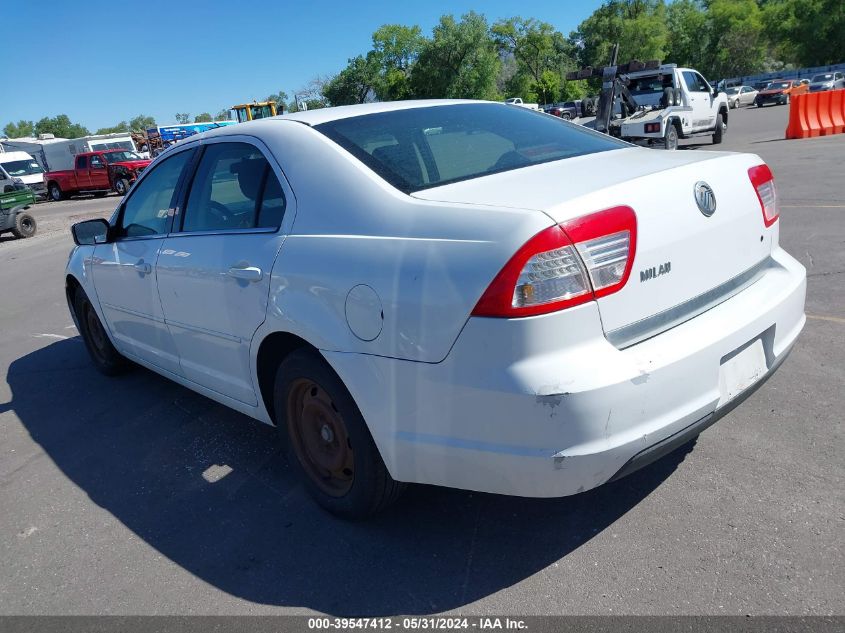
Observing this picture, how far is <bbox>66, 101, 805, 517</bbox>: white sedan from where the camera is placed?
219 cm

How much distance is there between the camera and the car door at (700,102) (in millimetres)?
17594

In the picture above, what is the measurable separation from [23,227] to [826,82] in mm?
49902

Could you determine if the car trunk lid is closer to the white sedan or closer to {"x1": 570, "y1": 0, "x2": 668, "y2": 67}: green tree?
the white sedan

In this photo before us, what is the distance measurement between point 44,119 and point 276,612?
19102 cm

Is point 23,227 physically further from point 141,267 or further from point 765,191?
point 765,191

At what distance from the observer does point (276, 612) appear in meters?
2.55

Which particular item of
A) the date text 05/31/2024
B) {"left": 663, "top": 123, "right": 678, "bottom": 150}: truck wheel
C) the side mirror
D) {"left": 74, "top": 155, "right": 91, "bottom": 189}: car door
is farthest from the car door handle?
{"left": 74, "top": 155, "right": 91, "bottom": 189}: car door

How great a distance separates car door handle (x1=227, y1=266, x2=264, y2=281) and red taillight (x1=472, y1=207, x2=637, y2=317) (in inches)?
48.4

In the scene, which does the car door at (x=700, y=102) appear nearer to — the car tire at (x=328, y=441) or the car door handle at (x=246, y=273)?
the car door handle at (x=246, y=273)

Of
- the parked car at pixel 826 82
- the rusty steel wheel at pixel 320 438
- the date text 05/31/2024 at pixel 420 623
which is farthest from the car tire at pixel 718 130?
the parked car at pixel 826 82

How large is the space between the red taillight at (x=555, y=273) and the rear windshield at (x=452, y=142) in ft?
2.25

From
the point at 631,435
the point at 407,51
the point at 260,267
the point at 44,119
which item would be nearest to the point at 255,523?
the point at 260,267

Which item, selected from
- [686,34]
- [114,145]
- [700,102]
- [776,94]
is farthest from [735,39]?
[700,102]

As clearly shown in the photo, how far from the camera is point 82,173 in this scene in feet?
105
